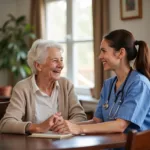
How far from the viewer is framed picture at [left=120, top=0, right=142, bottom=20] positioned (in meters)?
4.04

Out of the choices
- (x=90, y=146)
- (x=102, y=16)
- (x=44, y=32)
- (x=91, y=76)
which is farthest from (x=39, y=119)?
(x=44, y=32)

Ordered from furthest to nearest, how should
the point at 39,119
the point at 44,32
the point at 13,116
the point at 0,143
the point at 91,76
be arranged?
the point at 44,32 < the point at 91,76 < the point at 39,119 < the point at 13,116 < the point at 0,143

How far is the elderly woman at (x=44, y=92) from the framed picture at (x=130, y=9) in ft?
5.75

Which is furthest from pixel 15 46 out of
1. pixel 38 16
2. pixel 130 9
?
pixel 130 9

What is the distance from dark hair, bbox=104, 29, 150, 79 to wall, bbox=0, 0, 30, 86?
12.1 ft

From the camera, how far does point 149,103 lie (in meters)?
2.17

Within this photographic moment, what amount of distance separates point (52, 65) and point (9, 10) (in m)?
3.67

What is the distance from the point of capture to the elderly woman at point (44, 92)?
2432 mm

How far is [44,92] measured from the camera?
8.30 ft

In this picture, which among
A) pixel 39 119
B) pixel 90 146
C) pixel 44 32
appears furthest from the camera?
pixel 44 32

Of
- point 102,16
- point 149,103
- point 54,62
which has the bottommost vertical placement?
point 149,103

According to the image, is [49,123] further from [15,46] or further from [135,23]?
[15,46]

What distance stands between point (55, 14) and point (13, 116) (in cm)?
347

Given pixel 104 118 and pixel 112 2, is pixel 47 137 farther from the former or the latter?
pixel 112 2
